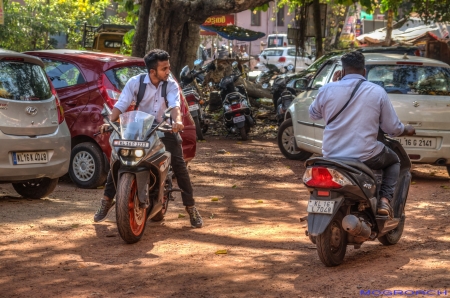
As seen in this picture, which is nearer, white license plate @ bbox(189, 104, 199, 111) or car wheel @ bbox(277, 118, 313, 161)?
car wheel @ bbox(277, 118, 313, 161)

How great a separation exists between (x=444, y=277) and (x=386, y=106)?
1397 mm

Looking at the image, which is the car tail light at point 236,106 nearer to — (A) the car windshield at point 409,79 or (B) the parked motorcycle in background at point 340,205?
(A) the car windshield at point 409,79

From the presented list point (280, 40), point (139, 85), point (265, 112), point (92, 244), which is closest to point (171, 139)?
point (139, 85)

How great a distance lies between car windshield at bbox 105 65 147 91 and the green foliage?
94.0ft

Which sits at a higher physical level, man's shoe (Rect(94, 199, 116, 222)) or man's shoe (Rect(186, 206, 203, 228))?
man's shoe (Rect(94, 199, 116, 222))

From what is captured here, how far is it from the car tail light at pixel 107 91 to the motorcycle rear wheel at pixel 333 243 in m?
4.77

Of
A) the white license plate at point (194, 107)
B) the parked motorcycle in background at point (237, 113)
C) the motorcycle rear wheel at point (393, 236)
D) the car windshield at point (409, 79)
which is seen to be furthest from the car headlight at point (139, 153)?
the parked motorcycle in background at point (237, 113)

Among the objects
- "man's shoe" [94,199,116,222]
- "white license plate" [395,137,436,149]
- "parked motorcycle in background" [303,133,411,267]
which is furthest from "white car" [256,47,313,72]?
"parked motorcycle in background" [303,133,411,267]

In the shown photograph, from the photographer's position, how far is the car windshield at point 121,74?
35.7 ft

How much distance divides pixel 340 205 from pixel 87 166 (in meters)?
5.25

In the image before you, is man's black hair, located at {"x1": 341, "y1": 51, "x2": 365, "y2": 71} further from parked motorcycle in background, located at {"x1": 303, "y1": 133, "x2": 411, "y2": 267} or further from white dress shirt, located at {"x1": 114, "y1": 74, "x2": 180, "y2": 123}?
white dress shirt, located at {"x1": 114, "y1": 74, "x2": 180, "y2": 123}

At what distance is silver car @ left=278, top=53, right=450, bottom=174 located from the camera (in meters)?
11.4

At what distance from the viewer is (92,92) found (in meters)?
10.8

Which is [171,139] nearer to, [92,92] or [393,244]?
[393,244]
